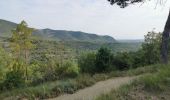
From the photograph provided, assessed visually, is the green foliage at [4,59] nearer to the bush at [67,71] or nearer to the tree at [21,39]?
the tree at [21,39]

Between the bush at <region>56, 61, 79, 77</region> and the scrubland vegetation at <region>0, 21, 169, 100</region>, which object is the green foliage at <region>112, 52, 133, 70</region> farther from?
the bush at <region>56, 61, 79, 77</region>

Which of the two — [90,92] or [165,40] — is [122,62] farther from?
[90,92]

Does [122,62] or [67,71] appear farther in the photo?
[122,62]

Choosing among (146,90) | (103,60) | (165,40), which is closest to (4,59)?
(103,60)

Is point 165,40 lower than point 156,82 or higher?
higher

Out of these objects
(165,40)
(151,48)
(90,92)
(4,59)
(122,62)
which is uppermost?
(165,40)

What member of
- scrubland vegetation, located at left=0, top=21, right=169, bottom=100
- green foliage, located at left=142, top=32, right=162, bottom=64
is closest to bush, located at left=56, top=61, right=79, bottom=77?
scrubland vegetation, located at left=0, top=21, right=169, bottom=100

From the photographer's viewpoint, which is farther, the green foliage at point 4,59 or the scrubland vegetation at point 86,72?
the green foliage at point 4,59

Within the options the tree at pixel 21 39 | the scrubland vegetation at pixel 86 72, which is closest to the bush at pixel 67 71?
the scrubland vegetation at pixel 86 72

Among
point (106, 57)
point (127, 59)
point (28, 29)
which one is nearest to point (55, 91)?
point (106, 57)

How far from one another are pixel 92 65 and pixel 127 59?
127 inches

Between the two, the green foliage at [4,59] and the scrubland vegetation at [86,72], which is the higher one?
the scrubland vegetation at [86,72]

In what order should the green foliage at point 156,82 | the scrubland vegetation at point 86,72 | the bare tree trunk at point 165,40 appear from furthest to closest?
the bare tree trunk at point 165,40 < the scrubland vegetation at point 86,72 < the green foliage at point 156,82

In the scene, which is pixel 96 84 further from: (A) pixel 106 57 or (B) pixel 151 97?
(A) pixel 106 57
